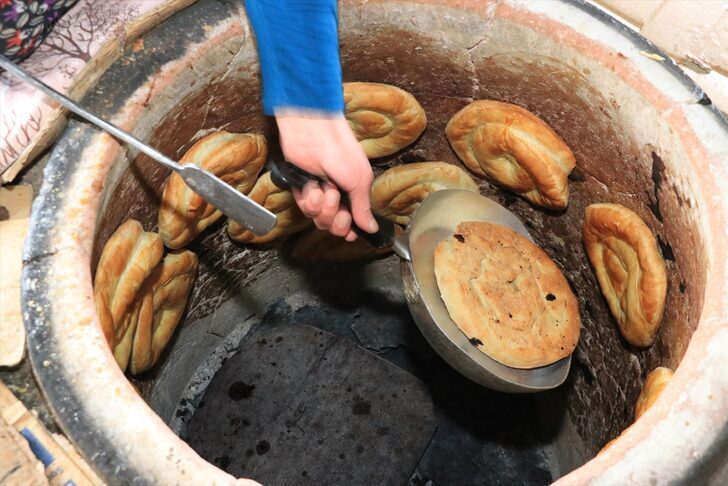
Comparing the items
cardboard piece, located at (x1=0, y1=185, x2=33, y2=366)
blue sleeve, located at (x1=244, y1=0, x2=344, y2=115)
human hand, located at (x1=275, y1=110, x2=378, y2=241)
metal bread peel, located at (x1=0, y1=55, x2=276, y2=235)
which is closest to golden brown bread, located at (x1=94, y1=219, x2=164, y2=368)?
cardboard piece, located at (x1=0, y1=185, x2=33, y2=366)

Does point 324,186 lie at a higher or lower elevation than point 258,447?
higher

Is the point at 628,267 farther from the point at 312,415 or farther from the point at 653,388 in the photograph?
the point at 312,415

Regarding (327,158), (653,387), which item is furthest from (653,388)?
(327,158)

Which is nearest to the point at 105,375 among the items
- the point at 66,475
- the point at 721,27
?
the point at 66,475

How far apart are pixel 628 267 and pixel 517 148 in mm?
461

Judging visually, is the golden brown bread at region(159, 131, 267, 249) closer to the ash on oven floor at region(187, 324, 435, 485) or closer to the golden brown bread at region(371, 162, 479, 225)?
the golden brown bread at region(371, 162, 479, 225)

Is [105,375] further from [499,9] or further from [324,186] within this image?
[499,9]

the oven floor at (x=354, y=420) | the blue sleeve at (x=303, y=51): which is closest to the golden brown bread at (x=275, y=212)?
the oven floor at (x=354, y=420)

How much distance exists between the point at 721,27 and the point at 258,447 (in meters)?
2.09

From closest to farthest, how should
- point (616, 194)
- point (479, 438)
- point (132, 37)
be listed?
point (132, 37) → point (616, 194) → point (479, 438)

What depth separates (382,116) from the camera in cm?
196

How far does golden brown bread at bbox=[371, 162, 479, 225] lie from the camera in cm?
215

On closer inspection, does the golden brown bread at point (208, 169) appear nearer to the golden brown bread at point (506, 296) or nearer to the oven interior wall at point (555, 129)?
the oven interior wall at point (555, 129)

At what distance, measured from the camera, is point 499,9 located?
1.62 metres
